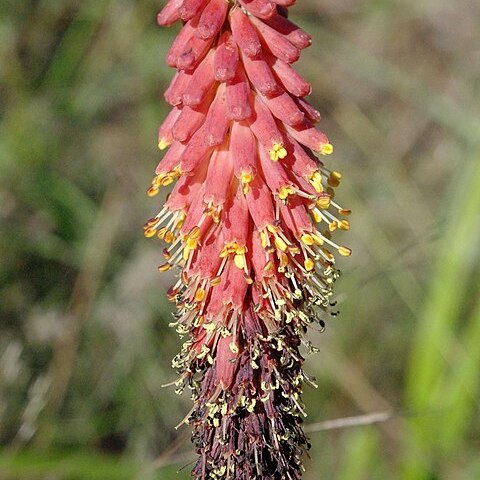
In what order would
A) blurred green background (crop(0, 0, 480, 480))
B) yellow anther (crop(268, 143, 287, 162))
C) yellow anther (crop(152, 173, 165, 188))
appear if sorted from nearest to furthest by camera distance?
1. yellow anther (crop(268, 143, 287, 162))
2. yellow anther (crop(152, 173, 165, 188))
3. blurred green background (crop(0, 0, 480, 480))

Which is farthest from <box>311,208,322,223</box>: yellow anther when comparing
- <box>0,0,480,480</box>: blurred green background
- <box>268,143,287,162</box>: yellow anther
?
<box>0,0,480,480</box>: blurred green background

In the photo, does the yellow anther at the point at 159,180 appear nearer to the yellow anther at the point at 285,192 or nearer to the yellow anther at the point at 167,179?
the yellow anther at the point at 167,179

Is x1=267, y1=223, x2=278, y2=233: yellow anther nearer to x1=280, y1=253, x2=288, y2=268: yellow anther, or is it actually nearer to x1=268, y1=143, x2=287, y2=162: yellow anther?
x1=280, y1=253, x2=288, y2=268: yellow anther

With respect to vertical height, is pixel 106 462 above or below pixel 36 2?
below

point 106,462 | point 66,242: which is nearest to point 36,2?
point 66,242

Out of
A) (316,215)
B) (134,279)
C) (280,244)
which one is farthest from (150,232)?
(134,279)

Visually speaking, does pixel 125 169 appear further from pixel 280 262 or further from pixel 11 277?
pixel 280 262

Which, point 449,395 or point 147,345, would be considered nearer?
point 449,395
